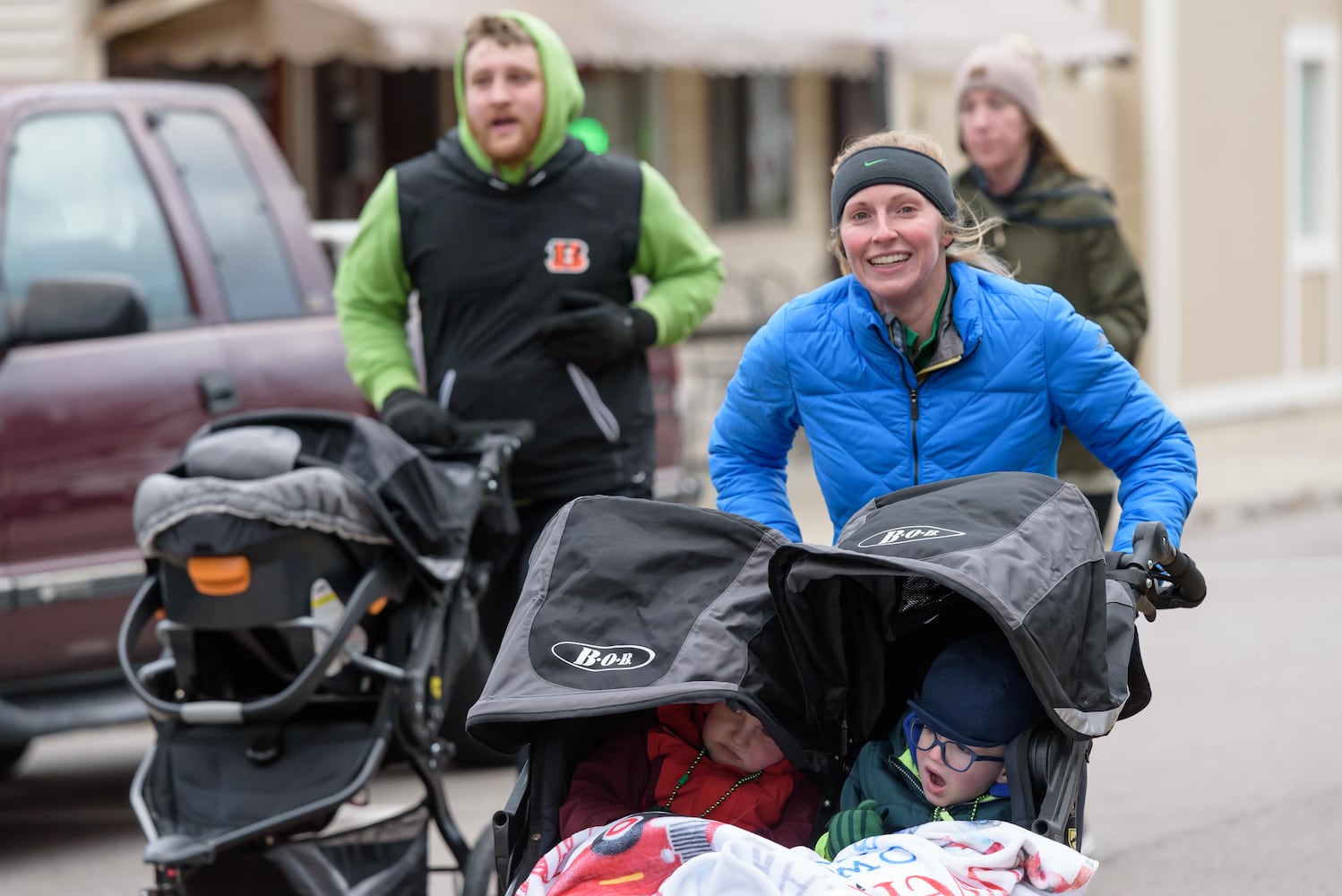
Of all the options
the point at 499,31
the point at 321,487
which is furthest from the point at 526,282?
the point at 321,487

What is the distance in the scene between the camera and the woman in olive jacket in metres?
5.75

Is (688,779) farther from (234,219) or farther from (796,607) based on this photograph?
(234,219)

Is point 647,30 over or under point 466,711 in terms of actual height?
over

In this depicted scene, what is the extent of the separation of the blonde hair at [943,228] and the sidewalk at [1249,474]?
23.2ft

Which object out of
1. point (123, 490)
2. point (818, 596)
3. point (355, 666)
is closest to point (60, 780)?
point (123, 490)

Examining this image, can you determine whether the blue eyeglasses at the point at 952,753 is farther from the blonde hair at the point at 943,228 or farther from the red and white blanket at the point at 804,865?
the blonde hair at the point at 943,228

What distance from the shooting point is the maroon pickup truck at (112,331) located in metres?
5.95

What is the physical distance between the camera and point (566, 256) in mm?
5148

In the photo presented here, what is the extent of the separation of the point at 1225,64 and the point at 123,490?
14844mm

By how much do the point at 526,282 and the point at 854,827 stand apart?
2.25 metres

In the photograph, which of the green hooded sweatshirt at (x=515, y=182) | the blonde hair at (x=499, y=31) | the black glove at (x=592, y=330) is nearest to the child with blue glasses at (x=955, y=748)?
the black glove at (x=592, y=330)

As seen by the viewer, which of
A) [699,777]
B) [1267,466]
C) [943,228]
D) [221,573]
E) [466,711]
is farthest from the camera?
[1267,466]

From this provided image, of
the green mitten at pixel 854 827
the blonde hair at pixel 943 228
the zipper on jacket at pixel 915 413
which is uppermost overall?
the blonde hair at pixel 943 228

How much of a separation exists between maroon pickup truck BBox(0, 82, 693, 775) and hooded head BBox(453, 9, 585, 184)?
147 centimetres
